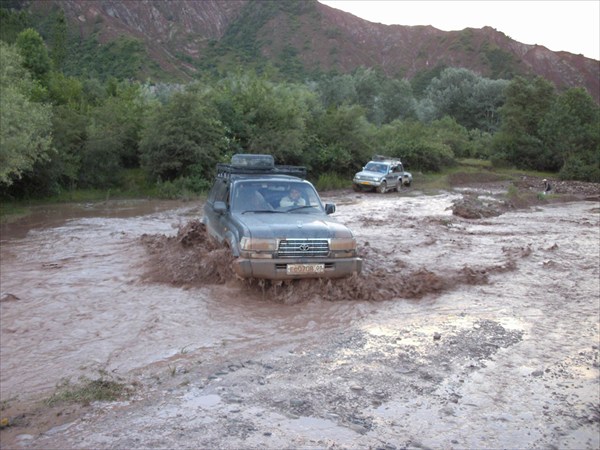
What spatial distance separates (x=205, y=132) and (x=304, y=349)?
→ 2166 cm

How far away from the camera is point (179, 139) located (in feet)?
87.8

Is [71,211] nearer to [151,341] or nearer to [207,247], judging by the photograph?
[207,247]

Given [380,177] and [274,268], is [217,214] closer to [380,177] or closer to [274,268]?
[274,268]

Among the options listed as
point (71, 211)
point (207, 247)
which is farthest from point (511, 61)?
point (207, 247)

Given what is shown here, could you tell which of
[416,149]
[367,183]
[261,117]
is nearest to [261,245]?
[367,183]

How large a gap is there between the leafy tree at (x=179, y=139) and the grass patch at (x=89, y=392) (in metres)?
21.5

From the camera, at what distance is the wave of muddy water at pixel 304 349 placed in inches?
200

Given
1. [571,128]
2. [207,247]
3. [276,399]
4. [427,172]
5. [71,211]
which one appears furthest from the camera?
[571,128]

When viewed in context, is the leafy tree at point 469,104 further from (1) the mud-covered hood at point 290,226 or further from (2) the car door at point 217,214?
(1) the mud-covered hood at point 290,226

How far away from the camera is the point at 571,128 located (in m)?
45.2

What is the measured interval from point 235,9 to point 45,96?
9227 cm

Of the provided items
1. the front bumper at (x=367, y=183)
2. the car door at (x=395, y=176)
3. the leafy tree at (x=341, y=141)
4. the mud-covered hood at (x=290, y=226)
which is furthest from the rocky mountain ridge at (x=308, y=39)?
the mud-covered hood at (x=290, y=226)

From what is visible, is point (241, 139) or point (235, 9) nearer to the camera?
point (241, 139)

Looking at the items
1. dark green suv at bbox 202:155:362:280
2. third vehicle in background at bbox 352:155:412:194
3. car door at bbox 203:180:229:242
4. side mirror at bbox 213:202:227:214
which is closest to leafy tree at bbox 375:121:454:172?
third vehicle in background at bbox 352:155:412:194
